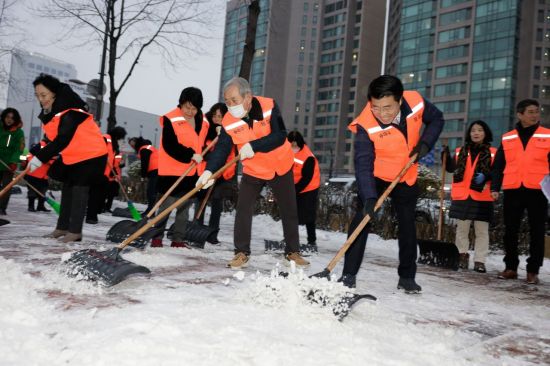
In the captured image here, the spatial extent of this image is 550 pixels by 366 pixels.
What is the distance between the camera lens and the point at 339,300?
8.04ft

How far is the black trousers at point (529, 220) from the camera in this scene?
467 centimetres

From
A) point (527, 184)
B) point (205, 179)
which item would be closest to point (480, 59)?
point (527, 184)

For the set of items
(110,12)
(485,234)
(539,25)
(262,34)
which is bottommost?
(485,234)

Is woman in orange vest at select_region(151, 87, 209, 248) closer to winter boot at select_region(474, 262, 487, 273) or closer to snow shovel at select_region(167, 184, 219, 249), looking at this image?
snow shovel at select_region(167, 184, 219, 249)

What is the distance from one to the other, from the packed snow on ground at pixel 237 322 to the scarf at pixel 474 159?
1890mm

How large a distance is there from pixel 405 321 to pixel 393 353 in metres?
0.65

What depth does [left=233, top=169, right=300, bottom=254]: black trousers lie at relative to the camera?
4.02 metres

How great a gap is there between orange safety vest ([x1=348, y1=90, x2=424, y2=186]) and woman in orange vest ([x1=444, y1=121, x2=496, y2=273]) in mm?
2314

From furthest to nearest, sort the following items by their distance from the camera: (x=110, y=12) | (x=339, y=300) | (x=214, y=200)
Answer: (x=110, y=12) < (x=214, y=200) < (x=339, y=300)

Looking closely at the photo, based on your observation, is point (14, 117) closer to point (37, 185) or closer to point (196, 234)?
point (37, 185)

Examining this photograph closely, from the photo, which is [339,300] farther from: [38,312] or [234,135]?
[234,135]

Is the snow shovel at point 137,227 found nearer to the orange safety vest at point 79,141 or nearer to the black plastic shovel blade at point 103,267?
the orange safety vest at point 79,141

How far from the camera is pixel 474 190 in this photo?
5477 millimetres

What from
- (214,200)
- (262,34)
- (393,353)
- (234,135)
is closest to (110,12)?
(214,200)
